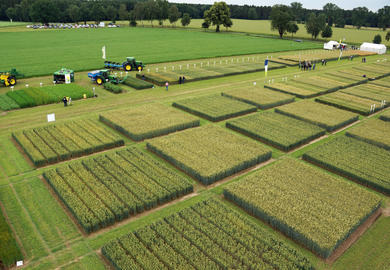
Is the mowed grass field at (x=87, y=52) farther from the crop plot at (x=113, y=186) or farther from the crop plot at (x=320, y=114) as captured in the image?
the crop plot at (x=320, y=114)

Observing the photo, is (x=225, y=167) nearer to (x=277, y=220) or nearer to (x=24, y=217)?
(x=277, y=220)

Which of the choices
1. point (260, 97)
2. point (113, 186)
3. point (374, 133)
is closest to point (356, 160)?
point (374, 133)

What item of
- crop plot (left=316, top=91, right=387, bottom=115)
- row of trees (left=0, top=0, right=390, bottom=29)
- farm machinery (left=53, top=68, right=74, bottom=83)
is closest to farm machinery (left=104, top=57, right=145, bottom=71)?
farm machinery (left=53, top=68, right=74, bottom=83)

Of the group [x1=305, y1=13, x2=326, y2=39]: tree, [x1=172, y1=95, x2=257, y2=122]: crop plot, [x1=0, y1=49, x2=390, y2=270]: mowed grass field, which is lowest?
[x1=0, y1=49, x2=390, y2=270]: mowed grass field

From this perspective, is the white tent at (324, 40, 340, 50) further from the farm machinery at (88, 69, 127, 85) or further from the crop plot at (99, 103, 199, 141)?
the crop plot at (99, 103, 199, 141)

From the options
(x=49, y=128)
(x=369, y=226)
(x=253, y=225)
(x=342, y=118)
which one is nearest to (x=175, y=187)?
(x=253, y=225)
